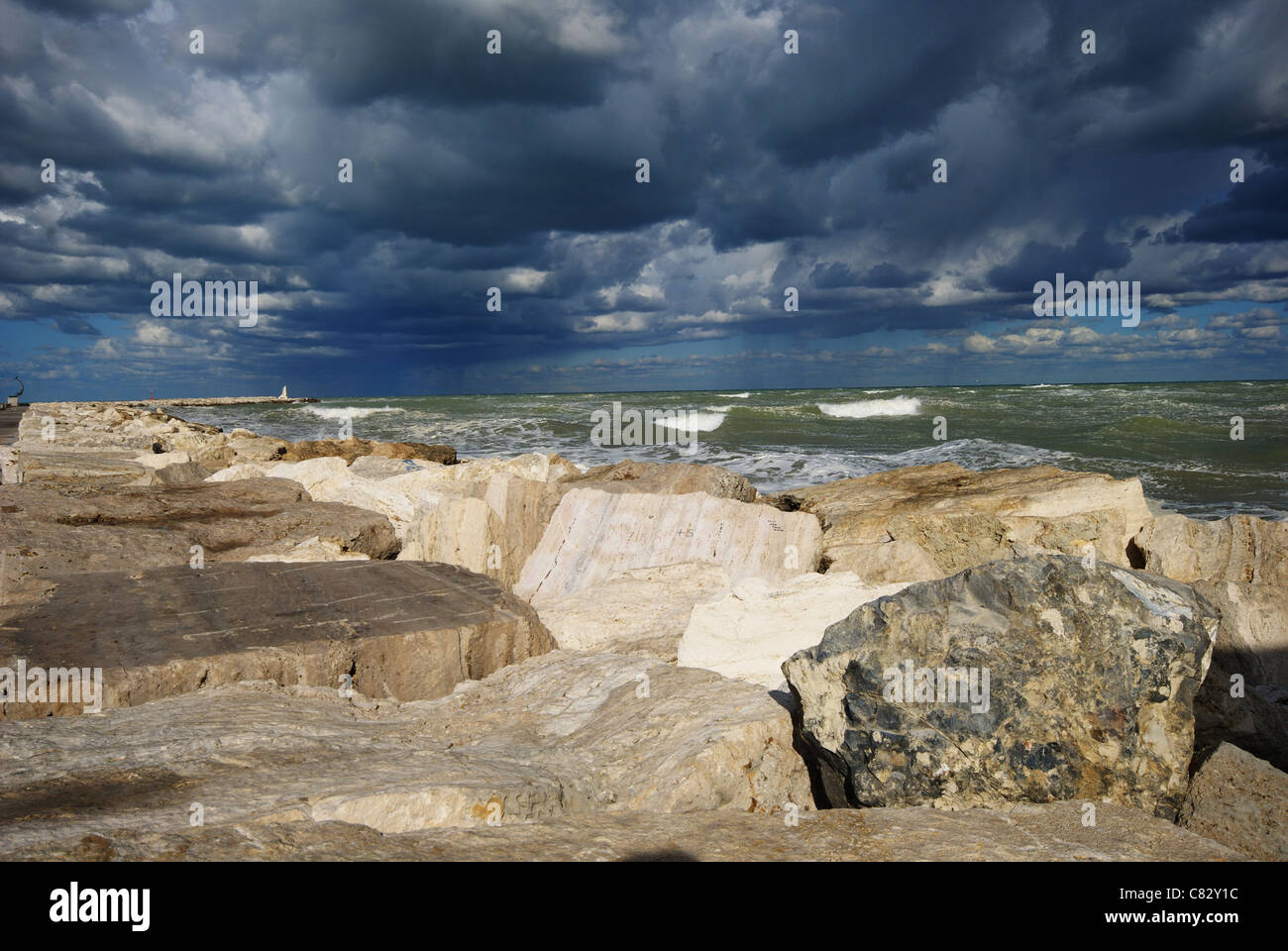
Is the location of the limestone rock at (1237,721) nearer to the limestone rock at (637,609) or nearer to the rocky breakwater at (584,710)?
the rocky breakwater at (584,710)

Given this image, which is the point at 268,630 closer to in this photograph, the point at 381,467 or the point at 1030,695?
the point at 1030,695

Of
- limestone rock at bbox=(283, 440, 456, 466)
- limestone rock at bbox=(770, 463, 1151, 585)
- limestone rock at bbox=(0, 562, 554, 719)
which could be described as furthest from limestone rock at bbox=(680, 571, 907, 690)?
limestone rock at bbox=(283, 440, 456, 466)

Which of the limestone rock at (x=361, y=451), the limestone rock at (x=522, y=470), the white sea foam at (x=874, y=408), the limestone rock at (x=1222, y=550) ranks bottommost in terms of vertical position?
the limestone rock at (x=1222, y=550)

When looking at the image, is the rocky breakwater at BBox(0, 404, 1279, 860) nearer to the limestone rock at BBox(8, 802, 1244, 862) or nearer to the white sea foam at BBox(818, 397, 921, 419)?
the limestone rock at BBox(8, 802, 1244, 862)

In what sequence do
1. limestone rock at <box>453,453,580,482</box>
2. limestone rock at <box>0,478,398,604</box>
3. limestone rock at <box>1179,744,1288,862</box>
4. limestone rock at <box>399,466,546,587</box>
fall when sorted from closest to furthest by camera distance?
limestone rock at <box>1179,744,1288,862</box>, limestone rock at <box>0,478,398,604</box>, limestone rock at <box>399,466,546,587</box>, limestone rock at <box>453,453,580,482</box>

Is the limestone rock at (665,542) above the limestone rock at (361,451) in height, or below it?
below

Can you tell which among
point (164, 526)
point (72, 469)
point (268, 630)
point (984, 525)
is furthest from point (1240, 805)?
point (72, 469)

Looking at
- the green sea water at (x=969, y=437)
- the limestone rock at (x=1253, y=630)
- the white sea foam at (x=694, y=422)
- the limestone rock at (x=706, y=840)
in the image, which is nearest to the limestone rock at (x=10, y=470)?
the limestone rock at (x=706, y=840)
